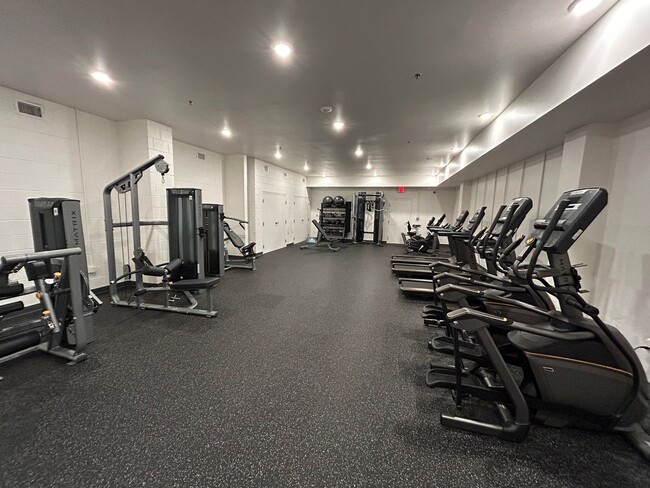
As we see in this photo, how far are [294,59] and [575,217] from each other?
2.52 metres

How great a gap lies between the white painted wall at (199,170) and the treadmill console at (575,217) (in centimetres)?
607

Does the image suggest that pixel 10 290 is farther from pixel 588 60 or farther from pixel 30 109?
pixel 588 60

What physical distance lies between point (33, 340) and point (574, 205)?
13.6ft

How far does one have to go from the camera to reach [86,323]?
8.55 feet

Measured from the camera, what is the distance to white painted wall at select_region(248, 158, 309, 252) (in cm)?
738

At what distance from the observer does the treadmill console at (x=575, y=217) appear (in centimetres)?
159

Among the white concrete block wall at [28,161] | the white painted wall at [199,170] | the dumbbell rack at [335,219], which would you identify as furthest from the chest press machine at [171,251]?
the dumbbell rack at [335,219]

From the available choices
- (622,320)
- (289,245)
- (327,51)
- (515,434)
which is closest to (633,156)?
(622,320)

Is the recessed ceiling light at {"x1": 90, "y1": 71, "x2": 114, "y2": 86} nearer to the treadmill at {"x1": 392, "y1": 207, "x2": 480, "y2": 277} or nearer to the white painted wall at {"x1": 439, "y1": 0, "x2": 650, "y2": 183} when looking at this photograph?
the white painted wall at {"x1": 439, "y1": 0, "x2": 650, "y2": 183}

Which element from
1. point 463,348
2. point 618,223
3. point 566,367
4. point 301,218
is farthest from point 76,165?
point 301,218

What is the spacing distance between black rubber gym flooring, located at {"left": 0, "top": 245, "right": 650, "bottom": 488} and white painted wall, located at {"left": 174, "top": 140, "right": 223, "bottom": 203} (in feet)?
12.1

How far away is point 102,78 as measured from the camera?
2891 mm

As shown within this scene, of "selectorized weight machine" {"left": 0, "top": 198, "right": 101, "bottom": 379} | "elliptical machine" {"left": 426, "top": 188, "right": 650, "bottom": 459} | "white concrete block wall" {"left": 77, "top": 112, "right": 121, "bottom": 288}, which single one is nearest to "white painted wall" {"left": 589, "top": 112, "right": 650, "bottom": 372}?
"elliptical machine" {"left": 426, "top": 188, "right": 650, "bottom": 459}

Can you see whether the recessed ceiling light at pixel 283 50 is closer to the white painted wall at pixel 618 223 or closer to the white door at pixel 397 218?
the white painted wall at pixel 618 223
